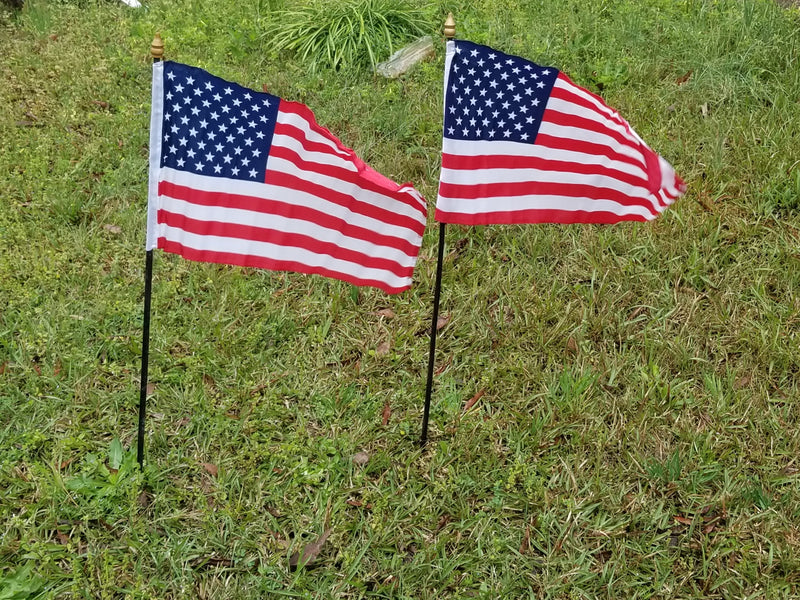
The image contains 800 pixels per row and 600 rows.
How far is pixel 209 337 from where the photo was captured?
3.88m

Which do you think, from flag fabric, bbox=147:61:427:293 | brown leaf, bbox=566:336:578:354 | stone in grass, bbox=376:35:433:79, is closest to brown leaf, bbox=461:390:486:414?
brown leaf, bbox=566:336:578:354

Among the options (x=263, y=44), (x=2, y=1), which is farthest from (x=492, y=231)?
(x=2, y=1)

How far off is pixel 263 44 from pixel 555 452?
15.6ft

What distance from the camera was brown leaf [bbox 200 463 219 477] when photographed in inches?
127

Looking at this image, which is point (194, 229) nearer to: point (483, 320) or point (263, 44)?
point (483, 320)

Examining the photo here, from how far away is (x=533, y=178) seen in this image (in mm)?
2730

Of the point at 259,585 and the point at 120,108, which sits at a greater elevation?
the point at 120,108

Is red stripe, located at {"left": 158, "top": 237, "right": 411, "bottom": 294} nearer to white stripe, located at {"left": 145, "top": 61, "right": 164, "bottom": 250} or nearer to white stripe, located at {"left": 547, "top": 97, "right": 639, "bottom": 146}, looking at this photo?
white stripe, located at {"left": 145, "top": 61, "right": 164, "bottom": 250}

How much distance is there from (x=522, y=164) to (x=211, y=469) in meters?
1.91

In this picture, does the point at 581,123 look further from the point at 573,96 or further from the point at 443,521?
the point at 443,521

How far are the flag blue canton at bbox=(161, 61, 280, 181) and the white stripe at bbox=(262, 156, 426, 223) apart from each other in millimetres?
57

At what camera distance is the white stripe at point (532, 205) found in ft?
8.88

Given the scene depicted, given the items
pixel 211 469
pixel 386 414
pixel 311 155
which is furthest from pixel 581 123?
pixel 211 469

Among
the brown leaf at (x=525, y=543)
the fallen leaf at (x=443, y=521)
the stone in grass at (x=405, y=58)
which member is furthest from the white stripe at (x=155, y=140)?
the stone in grass at (x=405, y=58)
